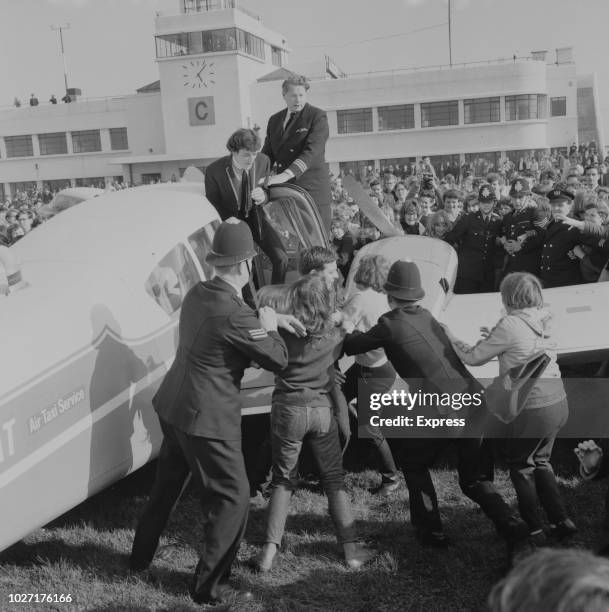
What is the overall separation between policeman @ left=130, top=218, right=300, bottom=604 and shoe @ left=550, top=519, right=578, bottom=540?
6.44ft

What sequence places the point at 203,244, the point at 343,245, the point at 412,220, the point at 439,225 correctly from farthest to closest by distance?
the point at 412,220 < the point at 439,225 < the point at 343,245 < the point at 203,244

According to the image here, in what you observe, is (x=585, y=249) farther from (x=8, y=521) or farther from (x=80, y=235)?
(x=8, y=521)

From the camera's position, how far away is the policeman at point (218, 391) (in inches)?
159

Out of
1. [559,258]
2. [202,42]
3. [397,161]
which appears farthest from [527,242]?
[202,42]

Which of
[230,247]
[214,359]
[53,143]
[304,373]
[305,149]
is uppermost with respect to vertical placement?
[53,143]

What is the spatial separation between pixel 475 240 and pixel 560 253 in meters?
1.23

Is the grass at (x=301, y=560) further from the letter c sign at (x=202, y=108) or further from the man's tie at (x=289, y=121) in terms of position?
the letter c sign at (x=202, y=108)

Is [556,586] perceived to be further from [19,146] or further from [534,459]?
[19,146]

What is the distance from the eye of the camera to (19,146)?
63.9 metres

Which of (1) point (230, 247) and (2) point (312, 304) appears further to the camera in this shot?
(2) point (312, 304)

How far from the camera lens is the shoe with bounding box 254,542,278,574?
178 inches

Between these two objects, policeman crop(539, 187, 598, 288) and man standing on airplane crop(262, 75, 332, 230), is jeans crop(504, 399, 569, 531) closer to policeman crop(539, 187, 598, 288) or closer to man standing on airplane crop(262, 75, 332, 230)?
man standing on airplane crop(262, 75, 332, 230)

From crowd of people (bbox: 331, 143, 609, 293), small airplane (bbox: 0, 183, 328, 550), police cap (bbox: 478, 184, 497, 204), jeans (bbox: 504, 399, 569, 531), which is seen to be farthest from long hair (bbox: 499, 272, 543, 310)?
police cap (bbox: 478, 184, 497, 204)

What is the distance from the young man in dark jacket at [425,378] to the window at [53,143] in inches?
2481
